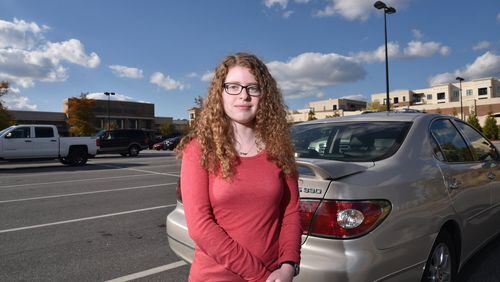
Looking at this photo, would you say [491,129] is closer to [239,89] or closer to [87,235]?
[87,235]

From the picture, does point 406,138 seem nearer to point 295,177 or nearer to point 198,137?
point 295,177

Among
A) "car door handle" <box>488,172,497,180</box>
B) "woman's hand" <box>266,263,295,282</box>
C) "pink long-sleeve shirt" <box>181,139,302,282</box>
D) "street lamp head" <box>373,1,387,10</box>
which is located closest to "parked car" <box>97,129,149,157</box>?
"street lamp head" <box>373,1,387,10</box>

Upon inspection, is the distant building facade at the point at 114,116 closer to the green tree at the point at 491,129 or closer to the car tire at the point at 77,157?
the green tree at the point at 491,129

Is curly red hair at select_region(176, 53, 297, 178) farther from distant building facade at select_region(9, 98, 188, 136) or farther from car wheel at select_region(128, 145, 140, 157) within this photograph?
distant building facade at select_region(9, 98, 188, 136)

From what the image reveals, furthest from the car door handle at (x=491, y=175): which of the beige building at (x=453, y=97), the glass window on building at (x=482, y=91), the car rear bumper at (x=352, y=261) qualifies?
the glass window on building at (x=482, y=91)

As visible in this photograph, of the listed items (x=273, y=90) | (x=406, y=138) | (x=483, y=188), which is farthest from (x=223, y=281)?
(x=483, y=188)

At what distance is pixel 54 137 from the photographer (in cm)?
1866

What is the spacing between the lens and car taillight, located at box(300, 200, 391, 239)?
2457 mm

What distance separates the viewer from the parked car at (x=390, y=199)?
8.07ft

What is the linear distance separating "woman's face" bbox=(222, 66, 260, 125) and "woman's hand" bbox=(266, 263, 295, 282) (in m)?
0.68

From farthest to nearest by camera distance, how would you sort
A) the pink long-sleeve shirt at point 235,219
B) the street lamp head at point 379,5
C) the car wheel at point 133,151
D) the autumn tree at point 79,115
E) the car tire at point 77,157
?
the autumn tree at point 79,115 < the car wheel at point 133,151 < the street lamp head at point 379,5 < the car tire at point 77,157 < the pink long-sleeve shirt at point 235,219

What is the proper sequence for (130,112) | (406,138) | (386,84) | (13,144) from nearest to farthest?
(406,138)
(13,144)
(386,84)
(130,112)

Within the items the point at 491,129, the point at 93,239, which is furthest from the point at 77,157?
the point at 491,129

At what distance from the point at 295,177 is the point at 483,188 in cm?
278
